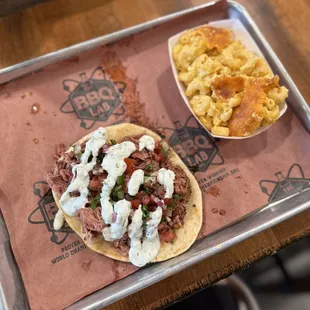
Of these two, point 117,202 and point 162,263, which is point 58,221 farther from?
point 162,263

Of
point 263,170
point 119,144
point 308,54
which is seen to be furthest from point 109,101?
point 308,54

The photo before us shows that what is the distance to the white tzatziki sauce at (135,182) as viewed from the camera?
170cm

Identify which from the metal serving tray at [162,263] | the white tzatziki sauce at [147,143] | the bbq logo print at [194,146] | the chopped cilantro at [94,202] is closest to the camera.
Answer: the metal serving tray at [162,263]

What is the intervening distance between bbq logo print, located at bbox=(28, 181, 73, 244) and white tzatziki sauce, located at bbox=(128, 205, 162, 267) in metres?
0.30

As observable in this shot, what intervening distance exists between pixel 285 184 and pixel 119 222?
835mm

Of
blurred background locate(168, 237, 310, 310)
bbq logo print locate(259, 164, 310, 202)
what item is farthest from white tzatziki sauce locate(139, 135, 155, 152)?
blurred background locate(168, 237, 310, 310)

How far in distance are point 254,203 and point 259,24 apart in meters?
1.09

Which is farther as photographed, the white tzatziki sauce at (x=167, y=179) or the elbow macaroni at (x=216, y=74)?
the elbow macaroni at (x=216, y=74)

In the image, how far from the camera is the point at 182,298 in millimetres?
1742

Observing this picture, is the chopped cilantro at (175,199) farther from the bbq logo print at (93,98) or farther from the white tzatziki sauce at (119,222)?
the bbq logo print at (93,98)

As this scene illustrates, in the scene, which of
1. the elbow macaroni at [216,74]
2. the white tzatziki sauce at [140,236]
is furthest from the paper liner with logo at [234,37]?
the white tzatziki sauce at [140,236]

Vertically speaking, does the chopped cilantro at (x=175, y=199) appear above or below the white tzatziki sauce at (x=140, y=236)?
above

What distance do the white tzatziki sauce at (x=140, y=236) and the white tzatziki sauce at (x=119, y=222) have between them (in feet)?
0.11

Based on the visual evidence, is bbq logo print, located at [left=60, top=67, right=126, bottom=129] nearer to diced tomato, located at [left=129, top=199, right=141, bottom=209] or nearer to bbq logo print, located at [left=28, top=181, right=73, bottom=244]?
bbq logo print, located at [left=28, top=181, right=73, bottom=244]
